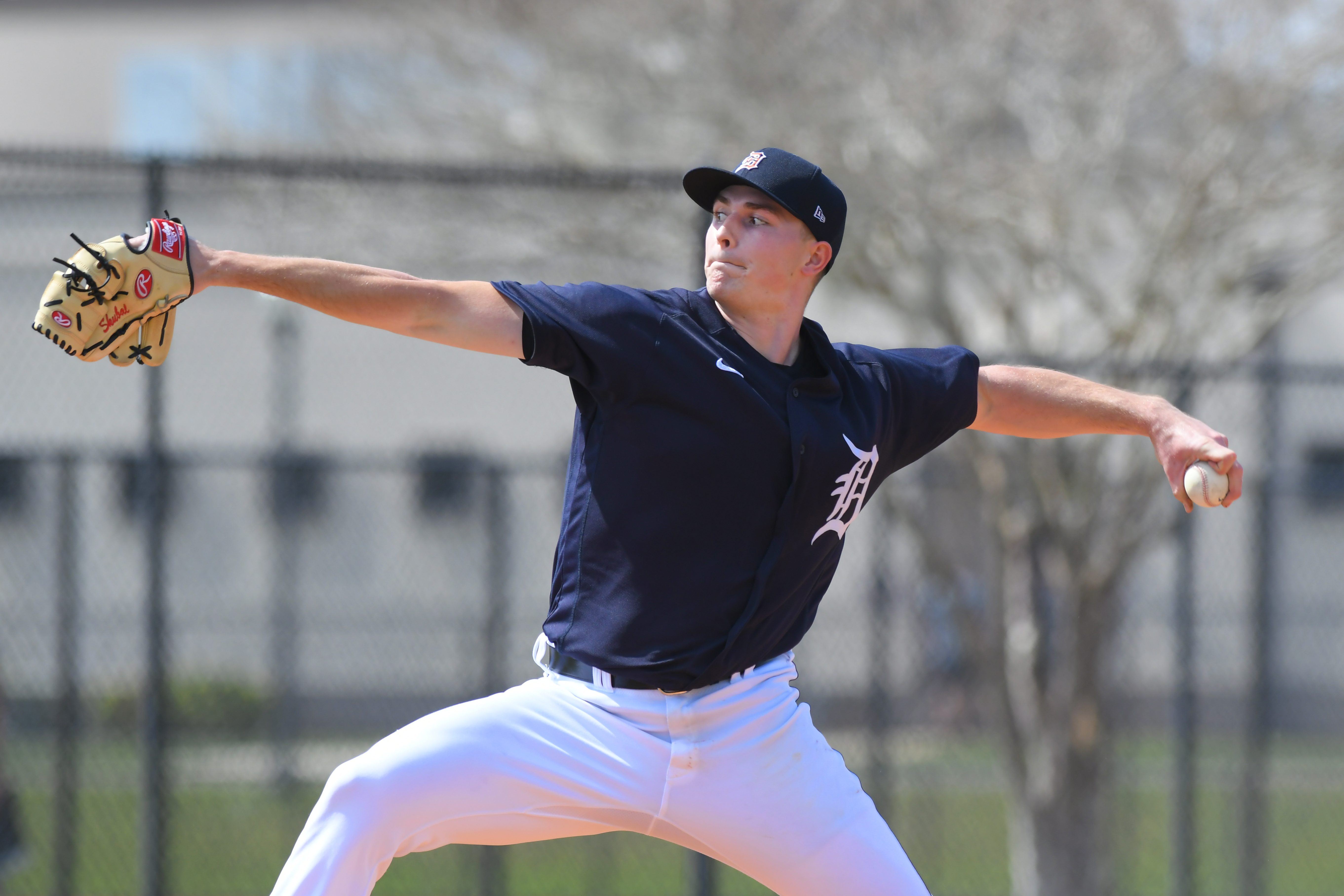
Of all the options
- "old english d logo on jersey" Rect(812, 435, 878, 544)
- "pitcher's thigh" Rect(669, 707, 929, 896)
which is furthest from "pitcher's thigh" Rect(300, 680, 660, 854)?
"old english d logo on jersey" Rect(812, 435, 878, 544)

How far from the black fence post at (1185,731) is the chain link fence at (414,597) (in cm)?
2

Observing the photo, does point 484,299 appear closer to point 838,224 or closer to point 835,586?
point 838,224

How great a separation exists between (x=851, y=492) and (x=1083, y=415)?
631mm

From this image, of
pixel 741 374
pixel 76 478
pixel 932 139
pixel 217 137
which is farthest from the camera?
pixel 217 137

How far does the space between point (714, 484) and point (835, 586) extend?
6.89 meters

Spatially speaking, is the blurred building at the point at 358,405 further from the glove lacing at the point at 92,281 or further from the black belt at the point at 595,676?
the black belt at the point at 595,676

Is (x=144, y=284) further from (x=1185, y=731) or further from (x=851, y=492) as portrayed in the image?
(x=1185, y=731)

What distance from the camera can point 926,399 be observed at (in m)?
3.31

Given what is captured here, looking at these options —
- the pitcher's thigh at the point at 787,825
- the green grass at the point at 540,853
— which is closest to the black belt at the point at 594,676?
the pitcher's thigh at the point at 787,825

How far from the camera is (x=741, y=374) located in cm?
299

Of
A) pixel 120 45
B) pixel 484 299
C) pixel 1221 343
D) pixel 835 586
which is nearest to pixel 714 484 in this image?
pixel 484 299

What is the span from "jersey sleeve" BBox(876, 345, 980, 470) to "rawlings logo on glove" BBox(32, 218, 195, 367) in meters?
1.67

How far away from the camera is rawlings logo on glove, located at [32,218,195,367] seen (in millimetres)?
2553

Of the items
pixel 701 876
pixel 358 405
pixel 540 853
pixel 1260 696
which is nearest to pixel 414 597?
pixel 540 853
